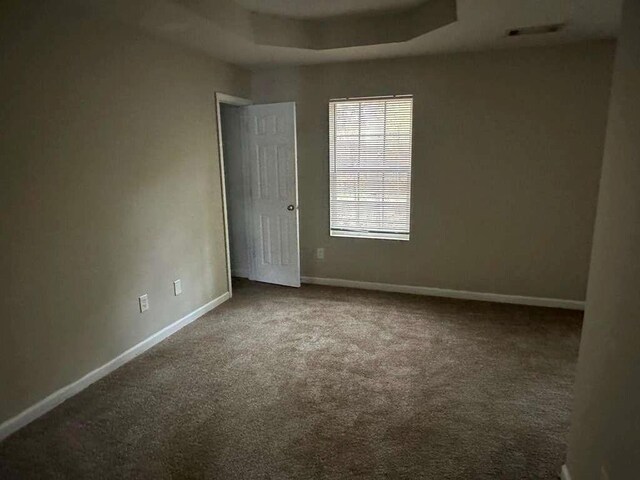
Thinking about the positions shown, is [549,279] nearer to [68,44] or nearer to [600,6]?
[600,6]

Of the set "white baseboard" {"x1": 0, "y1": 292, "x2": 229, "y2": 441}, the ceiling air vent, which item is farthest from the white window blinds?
"white baseboard" {"x1": 0, "y1": 292, "x2": 229, "y2": 441}

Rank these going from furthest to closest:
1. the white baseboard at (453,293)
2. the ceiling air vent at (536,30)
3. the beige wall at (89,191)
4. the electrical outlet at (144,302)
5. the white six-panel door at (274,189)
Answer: the white six-panel door at (274,189)
the white baseboard at (453,293)
the electrical outlet at (144,302)
the ceiling air vent at (536,30)
the beige wall at (89,191)

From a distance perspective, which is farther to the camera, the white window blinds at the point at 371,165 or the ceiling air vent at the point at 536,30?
the white window blinds at the point at 371,165

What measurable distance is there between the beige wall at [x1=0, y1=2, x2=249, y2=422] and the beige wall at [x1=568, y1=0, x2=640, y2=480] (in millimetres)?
2849

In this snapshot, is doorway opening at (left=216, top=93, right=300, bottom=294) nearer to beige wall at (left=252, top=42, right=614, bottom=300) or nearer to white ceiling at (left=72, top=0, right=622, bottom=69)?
beige wall at (left=252, top=42, right=614, bottom=300)

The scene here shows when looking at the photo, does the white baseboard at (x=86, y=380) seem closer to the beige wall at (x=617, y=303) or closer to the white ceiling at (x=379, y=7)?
the white ceiling at (x=379, y=7)

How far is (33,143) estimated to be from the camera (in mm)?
2320

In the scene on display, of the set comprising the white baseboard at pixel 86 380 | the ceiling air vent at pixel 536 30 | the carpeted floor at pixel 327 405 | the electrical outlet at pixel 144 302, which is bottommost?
the carpeted floor at pixel 327 405

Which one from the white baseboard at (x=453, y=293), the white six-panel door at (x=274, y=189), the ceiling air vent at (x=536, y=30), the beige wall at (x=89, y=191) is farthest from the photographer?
the white six-panel door at (x=274, y=189)

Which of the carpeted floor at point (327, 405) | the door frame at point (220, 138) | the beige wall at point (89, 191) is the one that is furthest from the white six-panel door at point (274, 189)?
the carpeted floor at point (327, 405)

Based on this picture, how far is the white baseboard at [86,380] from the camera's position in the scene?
2301 millimetres

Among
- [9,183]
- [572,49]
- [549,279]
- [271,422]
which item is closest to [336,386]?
[271,422]

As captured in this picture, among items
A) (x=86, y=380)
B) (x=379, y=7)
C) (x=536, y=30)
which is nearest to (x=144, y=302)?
(x=86, y=380)

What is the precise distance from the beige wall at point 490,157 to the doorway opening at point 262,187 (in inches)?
10.6
